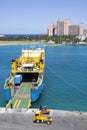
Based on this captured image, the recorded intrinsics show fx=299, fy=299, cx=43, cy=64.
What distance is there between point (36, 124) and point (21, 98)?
919 cm

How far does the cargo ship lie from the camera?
98.1 feet

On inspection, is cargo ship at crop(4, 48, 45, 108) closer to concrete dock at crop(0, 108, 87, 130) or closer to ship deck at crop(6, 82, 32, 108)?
ship deck at crop(6, 82, 32, 108)

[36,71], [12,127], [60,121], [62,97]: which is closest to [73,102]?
[62,97]

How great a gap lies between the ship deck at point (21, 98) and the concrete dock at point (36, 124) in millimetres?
3205

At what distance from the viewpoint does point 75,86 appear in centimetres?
4275

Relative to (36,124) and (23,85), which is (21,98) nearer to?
(23,85)

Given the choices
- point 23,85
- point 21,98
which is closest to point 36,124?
point 21,98

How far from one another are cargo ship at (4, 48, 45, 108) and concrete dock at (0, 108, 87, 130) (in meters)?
3.06

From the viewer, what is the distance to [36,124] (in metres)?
21.6

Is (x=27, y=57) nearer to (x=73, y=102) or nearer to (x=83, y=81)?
(x=83, y=81)

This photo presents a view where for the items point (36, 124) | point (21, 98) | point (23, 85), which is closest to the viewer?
point (36, 124)

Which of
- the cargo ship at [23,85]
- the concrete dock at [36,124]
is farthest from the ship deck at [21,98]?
the concrete dock at [36,124]

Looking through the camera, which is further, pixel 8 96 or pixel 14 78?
pixel 14 78

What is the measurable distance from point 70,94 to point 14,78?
7471mm
